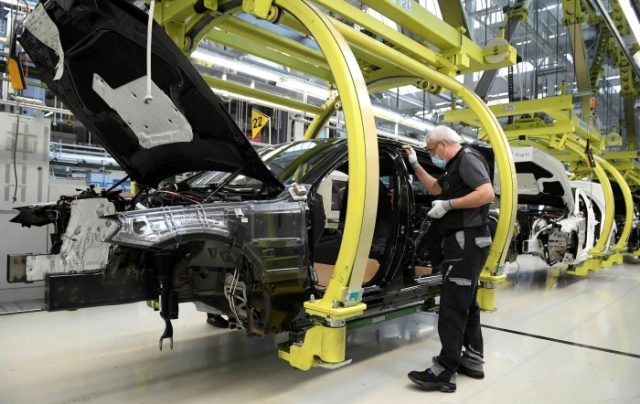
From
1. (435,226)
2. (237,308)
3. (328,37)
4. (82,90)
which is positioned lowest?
(237,308)

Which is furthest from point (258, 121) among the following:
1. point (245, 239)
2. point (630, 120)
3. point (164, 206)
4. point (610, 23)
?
point (630, 120)

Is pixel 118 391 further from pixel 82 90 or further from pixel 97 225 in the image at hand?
pixel 82 90

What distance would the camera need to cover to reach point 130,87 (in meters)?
2.36

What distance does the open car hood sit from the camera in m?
2.13

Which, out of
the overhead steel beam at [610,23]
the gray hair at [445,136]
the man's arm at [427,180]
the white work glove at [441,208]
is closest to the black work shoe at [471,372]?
the white work glove at [441,208]

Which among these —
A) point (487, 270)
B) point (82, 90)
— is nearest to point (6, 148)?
point (82, 90)

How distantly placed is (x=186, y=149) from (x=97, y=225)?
736mm

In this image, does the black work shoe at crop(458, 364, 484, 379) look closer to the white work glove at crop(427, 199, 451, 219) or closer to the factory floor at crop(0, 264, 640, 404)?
the factory floor at crop(0, 264, 640, 404)

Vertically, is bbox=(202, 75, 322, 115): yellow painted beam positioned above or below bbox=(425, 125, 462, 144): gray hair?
above

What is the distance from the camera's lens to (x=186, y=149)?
2650 mm

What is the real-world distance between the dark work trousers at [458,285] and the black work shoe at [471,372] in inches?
11.2

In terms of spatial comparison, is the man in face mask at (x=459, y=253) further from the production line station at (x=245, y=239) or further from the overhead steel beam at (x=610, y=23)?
the overhead steel beam at (x=610, y=23)

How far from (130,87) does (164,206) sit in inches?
25.6

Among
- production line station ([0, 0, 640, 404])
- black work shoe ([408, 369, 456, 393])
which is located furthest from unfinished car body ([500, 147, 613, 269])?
black work shoe ([408, 369, 456, 393])
